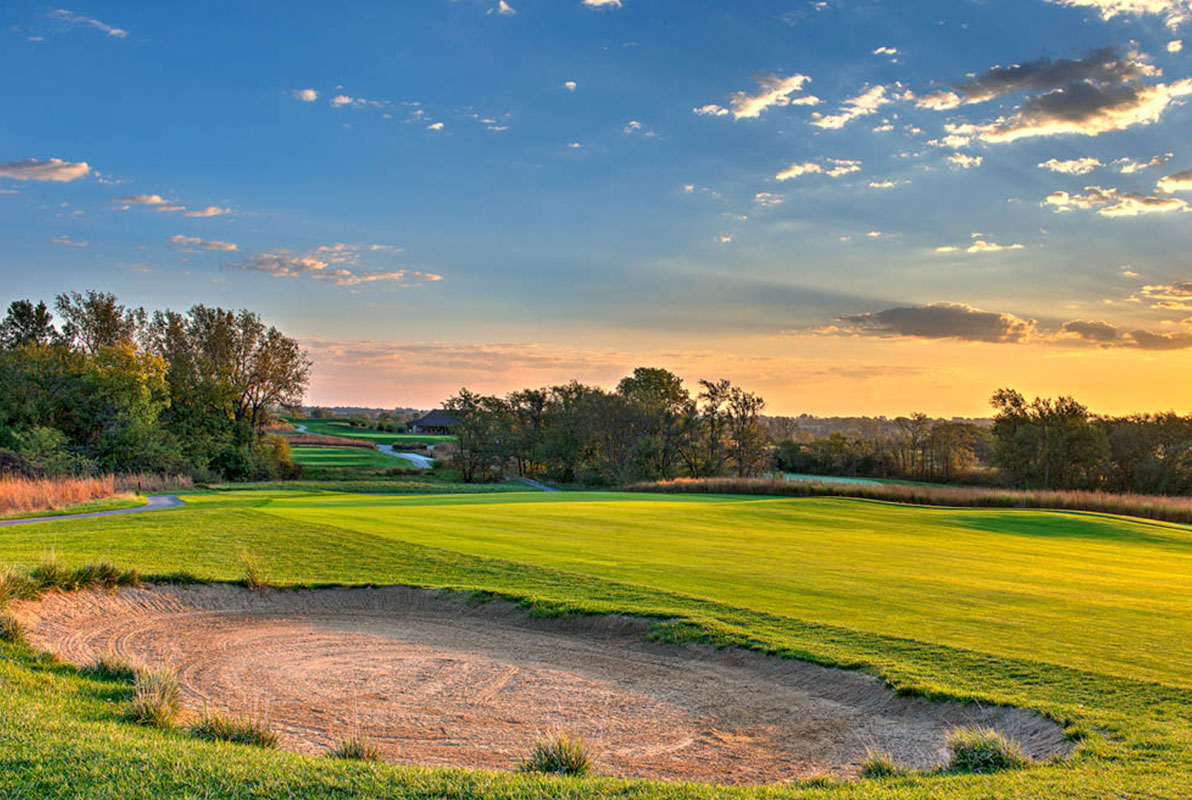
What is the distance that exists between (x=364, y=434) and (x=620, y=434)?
66.1 m

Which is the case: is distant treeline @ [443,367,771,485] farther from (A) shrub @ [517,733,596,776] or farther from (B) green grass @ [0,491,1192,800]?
(A) shrub @ [517,733,596,776]

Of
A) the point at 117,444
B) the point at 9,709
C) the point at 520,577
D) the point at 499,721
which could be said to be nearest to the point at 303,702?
the point at 499,721

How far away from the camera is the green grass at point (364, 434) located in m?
112

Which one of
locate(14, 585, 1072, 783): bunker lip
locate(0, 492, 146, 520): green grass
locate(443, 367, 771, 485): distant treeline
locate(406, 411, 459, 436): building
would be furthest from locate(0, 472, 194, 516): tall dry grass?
locate(406, 411, 459, 436): building

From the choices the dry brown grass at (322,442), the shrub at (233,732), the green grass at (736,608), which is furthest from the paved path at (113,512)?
the dry brown grass at (322,442)

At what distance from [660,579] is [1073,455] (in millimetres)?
64486

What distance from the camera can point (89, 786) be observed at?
4.22 meters

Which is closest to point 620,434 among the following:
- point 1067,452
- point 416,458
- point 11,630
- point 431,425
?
point 416,458

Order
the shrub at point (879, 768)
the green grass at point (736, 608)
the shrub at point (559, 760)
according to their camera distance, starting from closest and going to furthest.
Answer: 1. the green grass at point (736, 608)
2. the shrub at point (559, 760)
3. the shrub at point (879, 768)

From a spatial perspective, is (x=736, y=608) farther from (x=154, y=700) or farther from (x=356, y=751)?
(x=154, y=700)

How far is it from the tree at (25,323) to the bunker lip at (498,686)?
65245 mm

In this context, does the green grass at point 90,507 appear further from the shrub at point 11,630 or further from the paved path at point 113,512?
the shrub at point 11,630

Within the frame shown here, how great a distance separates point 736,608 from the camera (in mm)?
10969

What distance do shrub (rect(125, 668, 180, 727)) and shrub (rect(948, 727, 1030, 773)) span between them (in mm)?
6452
